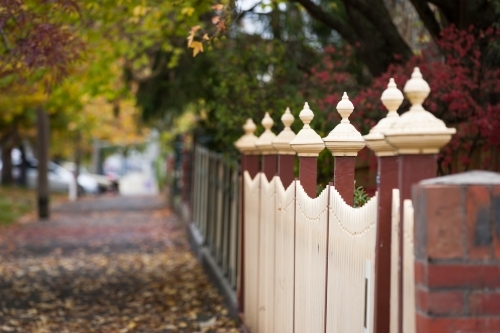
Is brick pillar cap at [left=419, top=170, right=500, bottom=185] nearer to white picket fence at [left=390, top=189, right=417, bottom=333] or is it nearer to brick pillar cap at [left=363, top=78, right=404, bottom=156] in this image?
white picket fence at [left=390, top=189, right=417, bottom=333]

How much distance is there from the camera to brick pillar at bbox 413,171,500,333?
3131mm

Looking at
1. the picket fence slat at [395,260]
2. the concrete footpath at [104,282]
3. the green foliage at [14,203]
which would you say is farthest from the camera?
the green foliage at [14,203]

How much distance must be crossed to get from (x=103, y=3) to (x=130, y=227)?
39.6ft

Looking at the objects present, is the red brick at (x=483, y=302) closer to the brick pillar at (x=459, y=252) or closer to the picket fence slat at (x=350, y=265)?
the brick pillar at (x=459, y=252)

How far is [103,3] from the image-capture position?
1110 centimetres

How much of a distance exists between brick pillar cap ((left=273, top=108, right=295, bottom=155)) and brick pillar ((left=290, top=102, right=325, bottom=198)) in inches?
31.4

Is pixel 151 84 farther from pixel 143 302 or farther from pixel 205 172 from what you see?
pixel 143 302

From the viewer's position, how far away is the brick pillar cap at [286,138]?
6.85m

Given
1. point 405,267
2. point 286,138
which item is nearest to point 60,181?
point 286,138

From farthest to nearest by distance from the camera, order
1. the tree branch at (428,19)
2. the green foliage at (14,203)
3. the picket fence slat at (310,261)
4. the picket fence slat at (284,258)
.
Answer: the green foliage at (14,203) → the tree branch at (428,19) → the picket fence slat at (284,258) → the picket fence slat at (310,261)

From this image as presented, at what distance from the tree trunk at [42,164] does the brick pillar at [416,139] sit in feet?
74.1

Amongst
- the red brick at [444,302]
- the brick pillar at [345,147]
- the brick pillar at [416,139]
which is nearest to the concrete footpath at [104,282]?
the brick pillar at [345,147]

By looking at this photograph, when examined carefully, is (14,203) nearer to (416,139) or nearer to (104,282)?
(104,282)

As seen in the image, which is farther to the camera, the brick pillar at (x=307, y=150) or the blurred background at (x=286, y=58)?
the blurred background at (x=286, y=58)
